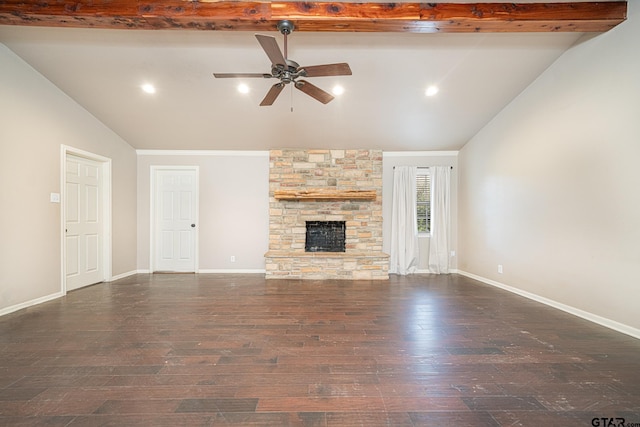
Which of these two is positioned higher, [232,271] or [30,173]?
[30,173]

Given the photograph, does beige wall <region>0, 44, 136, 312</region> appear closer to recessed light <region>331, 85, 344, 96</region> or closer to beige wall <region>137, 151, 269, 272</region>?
beige wall <region>137, 151, 269, 272</region>

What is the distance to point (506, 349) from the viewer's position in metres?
2.29

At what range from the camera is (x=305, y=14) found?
261 centimetres

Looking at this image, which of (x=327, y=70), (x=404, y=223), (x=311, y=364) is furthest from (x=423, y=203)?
(x=311, y=364)

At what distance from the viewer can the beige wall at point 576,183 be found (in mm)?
2637

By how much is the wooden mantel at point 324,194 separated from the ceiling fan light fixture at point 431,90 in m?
1.84

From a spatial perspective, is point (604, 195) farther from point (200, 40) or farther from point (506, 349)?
point (200, 40)

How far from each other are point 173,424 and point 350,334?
154cm

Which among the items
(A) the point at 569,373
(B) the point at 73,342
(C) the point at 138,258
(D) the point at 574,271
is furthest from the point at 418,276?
(C) the point at 138,258

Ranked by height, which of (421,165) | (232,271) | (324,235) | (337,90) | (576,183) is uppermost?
(337,90)

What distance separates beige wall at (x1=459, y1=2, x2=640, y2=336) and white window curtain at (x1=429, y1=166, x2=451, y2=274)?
91cm

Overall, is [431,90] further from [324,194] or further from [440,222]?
[440,222]

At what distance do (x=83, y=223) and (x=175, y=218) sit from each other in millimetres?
1404

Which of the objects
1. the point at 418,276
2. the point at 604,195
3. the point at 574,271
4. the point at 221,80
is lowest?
the point at 418,276
